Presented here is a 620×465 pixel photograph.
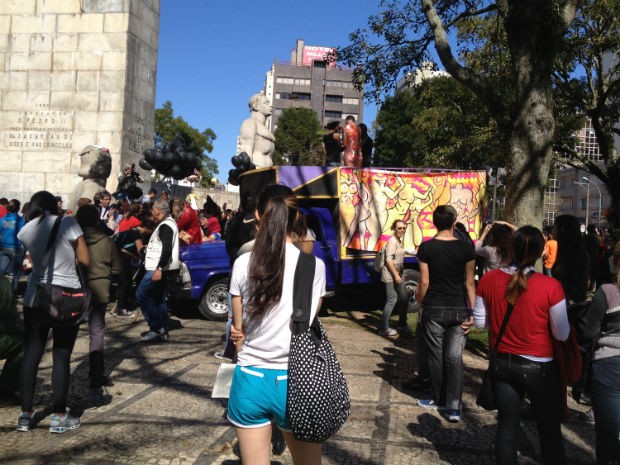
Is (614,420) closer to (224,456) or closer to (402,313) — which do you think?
(224,456)

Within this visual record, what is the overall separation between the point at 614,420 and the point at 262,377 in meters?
2.30

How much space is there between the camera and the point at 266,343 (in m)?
2.74

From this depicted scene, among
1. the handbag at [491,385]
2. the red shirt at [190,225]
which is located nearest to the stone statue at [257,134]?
the red shirt at [190,225]

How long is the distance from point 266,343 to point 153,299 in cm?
524

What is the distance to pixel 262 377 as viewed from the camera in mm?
2709

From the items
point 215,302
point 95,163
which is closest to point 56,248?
point 215,302

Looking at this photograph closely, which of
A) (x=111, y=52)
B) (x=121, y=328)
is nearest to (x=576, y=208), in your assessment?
(x=111, y=52)

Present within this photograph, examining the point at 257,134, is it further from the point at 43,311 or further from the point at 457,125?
the point at 457,125

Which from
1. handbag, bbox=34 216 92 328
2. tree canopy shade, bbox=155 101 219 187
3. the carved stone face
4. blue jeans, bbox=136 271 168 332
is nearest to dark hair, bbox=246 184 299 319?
→ handbag, bbox=34 216 92 328

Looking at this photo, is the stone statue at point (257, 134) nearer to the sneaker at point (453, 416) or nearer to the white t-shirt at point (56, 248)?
the white t-shirt at point (56, 248)

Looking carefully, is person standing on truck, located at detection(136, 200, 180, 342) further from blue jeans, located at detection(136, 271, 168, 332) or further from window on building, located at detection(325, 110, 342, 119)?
window on building, located at detection(325, 110, 342, 119)

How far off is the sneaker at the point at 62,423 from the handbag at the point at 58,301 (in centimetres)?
67

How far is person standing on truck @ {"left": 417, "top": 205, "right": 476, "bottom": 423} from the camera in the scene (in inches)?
207

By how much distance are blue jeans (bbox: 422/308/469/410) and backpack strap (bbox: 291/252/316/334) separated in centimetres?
281
